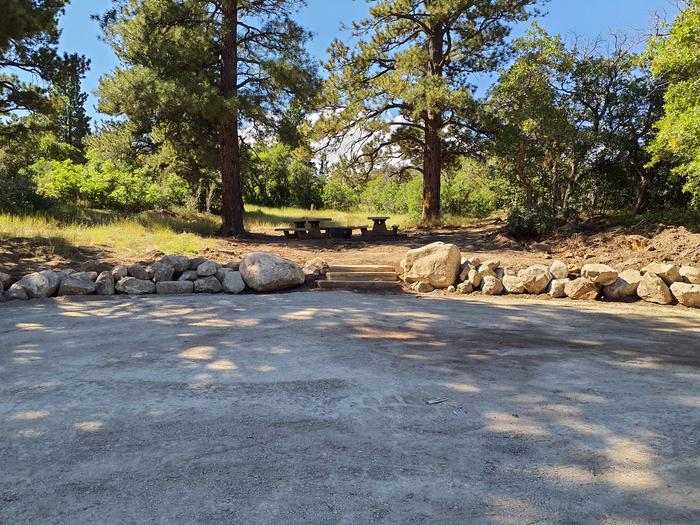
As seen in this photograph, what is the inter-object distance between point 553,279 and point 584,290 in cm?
49

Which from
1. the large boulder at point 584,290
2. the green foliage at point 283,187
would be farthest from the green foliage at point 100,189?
the large boulder at point 584,290

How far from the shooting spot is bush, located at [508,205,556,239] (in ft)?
35.2

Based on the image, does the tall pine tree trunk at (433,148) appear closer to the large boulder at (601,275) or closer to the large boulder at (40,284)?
the large boulder at (601,275)

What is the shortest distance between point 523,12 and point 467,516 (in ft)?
49.9

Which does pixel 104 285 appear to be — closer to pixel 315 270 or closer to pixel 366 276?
pixel 315 270

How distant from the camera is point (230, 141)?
42.8 feet

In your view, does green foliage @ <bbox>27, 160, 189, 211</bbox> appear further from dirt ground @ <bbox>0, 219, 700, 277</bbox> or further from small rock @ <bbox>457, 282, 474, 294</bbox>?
small rock @ <bbox>457, 282, 474, 294</bbox>

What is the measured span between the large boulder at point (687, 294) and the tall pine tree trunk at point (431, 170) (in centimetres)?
987

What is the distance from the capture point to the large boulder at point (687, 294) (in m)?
5.84

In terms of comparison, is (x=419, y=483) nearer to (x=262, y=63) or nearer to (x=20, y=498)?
(x=20, y=498)

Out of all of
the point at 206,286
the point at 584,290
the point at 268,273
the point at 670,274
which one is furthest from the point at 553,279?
the point at 206,286

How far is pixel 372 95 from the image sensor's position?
14305 mm

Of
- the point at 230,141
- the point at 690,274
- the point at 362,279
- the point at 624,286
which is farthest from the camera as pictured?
the point at 230,141

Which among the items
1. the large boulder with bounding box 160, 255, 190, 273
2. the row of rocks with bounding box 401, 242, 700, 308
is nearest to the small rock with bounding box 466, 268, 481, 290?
the row of rocks with bounding box 401, 242, 700, 308
